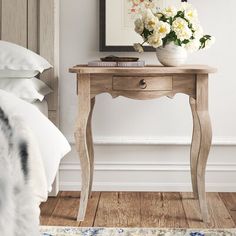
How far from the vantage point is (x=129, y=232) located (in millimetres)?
2645

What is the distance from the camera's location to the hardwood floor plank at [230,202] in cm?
299

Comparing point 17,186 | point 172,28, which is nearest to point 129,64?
point 172,28

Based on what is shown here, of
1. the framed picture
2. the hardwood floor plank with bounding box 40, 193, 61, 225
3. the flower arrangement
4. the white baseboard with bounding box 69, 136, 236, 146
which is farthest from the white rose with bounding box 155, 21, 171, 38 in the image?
the hardwood floor plank with bounding box 40, 193, 61, 225

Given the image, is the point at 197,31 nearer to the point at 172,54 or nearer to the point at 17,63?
the point at 172,54

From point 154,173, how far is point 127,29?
81 cm

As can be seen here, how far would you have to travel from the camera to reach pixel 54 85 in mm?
3285

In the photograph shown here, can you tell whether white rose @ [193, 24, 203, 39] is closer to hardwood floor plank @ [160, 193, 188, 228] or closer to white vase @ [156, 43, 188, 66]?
white vase @ [156, 43, 188, 66]

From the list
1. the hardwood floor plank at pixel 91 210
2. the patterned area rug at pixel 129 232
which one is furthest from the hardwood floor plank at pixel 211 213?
the hardwood floor plank at pixel 91 210

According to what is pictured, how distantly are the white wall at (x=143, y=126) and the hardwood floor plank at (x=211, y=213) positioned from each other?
168mm

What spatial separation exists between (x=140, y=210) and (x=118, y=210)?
0.11 meters

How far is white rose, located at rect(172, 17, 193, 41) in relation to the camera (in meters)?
2.85

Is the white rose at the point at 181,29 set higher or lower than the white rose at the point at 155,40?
higher

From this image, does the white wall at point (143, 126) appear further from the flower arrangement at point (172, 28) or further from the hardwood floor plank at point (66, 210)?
the flower arrangement at point (172, 28)

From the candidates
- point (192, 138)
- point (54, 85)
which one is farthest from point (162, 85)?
point (54, 85)
